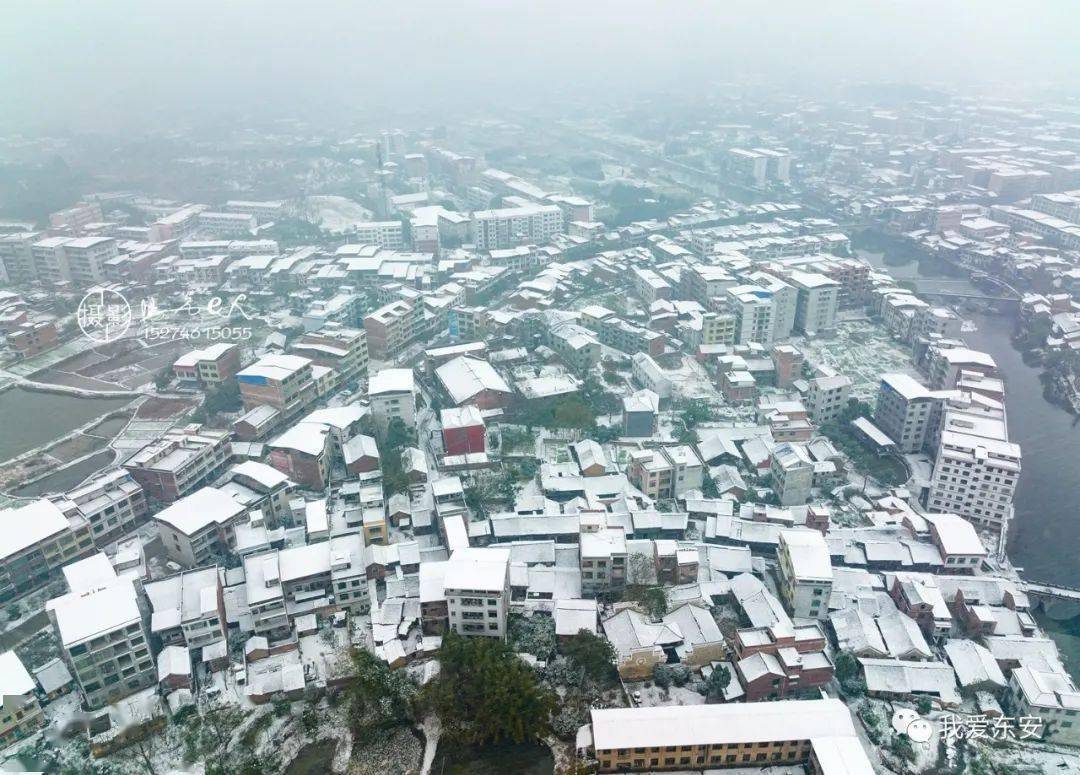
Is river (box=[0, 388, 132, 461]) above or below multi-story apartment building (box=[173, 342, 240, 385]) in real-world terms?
below

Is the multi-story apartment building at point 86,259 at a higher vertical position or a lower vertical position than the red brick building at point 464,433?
higher

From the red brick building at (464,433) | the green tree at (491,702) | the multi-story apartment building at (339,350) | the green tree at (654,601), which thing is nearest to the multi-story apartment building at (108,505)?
the multi-story apartment building at (339,350)

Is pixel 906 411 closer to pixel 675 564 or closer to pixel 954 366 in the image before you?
pixel 954 366

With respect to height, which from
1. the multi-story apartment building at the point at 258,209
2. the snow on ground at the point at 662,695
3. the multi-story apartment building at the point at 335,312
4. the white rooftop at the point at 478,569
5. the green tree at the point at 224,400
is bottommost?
the snow on ground at the point at 662,695

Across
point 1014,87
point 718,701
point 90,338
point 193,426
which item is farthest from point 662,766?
point 1014,87

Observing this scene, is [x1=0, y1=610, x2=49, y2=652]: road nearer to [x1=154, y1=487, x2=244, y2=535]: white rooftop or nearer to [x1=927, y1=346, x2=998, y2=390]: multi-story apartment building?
[x1=154, y1=487, x2=244, y2=535]: white rooftop

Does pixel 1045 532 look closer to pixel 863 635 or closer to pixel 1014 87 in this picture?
pixel 863 635

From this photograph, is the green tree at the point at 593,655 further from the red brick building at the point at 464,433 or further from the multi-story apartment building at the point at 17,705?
the multi-story apartment building at the point at 17,705

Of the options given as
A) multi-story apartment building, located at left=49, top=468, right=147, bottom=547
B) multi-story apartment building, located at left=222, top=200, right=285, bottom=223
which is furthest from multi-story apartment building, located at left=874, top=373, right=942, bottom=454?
multi-story apartment building, located at left=222, top=200, right=285, bottom=223
